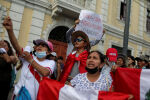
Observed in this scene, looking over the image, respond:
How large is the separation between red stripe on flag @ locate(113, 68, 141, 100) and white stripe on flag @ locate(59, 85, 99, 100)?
1.40 feet

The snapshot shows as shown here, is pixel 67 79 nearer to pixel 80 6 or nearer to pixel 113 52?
pixel 113 52

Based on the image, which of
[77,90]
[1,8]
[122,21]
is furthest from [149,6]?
[77,90]

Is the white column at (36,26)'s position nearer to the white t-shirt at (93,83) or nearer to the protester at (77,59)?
the protester at (77,59)

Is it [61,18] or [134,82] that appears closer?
[134,82]

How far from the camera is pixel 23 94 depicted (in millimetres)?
1917

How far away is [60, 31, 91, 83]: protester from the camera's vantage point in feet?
7.70

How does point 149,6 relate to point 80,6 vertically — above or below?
above

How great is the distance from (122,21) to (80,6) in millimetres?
4040

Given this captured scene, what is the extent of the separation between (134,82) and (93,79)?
532 millimetres

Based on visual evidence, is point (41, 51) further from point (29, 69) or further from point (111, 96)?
point (111, 96)

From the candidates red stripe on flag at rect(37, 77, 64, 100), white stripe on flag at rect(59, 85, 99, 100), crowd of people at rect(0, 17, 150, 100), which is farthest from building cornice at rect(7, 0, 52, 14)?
white stripe on flag at rect(59, 85, 99, 100)

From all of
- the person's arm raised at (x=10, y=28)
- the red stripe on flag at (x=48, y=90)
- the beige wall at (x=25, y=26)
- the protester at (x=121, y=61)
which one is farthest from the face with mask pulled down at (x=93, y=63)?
the beige wall at (x=25, y=26)

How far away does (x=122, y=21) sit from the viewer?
11016 millimetres

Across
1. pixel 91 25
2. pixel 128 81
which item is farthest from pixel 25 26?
pixel 128 81
